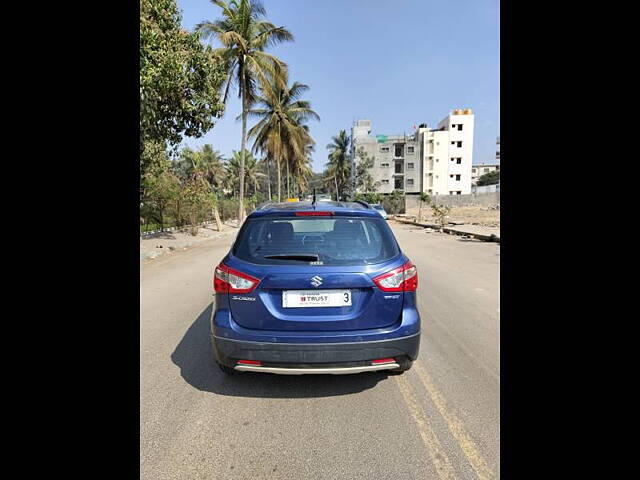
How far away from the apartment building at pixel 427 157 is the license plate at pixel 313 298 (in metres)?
65.0

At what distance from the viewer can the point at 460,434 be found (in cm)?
240

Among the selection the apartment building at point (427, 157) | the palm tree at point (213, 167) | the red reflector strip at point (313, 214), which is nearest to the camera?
the red reflector strip at point (313, 214)

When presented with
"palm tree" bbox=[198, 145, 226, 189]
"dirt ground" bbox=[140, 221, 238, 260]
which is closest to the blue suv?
"dirt ground" bbox=[140, 221, 238, 260]

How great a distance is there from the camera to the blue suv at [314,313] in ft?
8.63

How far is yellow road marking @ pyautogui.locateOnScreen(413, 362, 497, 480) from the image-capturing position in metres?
2.07

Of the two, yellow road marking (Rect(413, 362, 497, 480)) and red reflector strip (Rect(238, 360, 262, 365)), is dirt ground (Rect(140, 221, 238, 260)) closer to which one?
red reflector strip (Rect(238, 360, 262, 365))

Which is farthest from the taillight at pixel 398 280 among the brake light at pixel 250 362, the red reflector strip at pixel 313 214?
the brake light at pixel 250 362

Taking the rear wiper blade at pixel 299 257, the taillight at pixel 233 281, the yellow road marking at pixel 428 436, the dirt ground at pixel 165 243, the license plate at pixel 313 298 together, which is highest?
the rear wiper blade at pixel 299 257

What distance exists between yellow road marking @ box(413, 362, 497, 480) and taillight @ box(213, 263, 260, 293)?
178 centimetres

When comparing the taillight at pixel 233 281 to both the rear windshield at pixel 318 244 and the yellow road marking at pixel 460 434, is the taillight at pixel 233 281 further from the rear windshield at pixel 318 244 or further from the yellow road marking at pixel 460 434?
the yellow road marking at pixel 460 434

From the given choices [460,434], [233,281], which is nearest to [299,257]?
[233,281]

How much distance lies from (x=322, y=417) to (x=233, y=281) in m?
1.25
